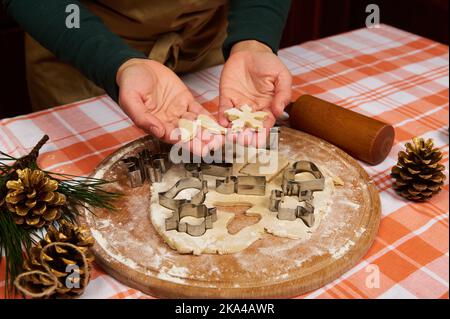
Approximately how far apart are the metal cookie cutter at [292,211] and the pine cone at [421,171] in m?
0.24

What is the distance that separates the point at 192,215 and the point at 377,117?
69 cm

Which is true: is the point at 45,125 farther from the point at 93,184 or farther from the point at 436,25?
the point at 436,25

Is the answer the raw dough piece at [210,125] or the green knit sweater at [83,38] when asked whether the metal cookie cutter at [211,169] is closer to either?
the raw dough piece at [210,125]

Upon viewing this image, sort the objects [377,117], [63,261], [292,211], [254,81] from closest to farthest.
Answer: [63,261] < [292,211] < [254,81] < [377,117]

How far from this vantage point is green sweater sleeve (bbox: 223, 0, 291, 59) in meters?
1.32

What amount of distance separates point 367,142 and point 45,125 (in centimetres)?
83

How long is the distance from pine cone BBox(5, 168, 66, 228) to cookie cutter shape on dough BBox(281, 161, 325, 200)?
1.43ft

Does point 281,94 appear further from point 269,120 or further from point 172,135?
point 172,135

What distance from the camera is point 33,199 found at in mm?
857

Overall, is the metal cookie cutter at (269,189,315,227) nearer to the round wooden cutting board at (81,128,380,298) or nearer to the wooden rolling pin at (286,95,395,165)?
the round wooden cutting board at (81,128,380,298)

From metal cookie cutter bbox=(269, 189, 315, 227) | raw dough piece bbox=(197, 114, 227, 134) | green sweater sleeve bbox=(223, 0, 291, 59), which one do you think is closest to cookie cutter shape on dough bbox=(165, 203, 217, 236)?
metal cookie cutter bbox=(269, 189, 315, 227)

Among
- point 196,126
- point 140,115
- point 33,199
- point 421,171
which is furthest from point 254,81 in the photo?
point 33,199

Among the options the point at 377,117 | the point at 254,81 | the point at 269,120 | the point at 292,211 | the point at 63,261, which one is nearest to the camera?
the point at 63,261
